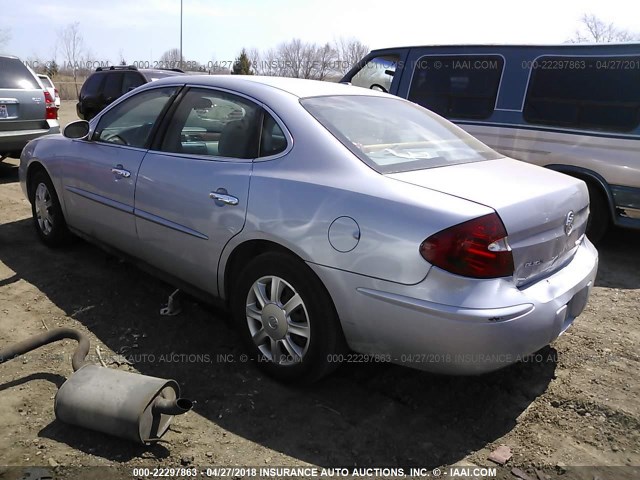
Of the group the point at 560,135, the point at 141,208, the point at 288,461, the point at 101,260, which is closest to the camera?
the point at 288,461

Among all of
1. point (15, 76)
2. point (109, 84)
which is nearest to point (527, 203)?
point (15, 76)

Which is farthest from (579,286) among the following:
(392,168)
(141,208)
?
(141,208)

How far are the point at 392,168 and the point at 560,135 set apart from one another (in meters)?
3.45

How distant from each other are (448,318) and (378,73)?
5332 mm

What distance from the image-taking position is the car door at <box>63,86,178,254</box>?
145 inches

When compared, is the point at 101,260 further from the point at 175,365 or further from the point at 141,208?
the point at 175,365

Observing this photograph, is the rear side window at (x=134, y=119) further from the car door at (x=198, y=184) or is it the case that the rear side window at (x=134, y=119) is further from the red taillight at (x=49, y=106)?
the red taillight at (x=49, y=106)

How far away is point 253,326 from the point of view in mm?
2973

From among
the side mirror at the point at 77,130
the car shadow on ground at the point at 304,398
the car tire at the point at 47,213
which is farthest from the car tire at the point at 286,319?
the car tire at the point at 47,213

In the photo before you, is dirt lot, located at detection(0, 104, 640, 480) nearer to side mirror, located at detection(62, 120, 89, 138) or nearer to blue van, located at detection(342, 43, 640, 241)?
side mirror, located at detection(62, 120, 89, 138)

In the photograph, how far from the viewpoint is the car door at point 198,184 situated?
3004 mm

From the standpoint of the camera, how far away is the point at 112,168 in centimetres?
381

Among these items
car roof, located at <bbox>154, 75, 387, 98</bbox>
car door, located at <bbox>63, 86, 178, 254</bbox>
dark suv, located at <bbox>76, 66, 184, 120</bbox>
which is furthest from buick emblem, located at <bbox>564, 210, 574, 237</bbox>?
dark suv, located at <bbox>76, 66, 184, 120</bbox>

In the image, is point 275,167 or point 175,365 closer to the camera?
point 275,167
